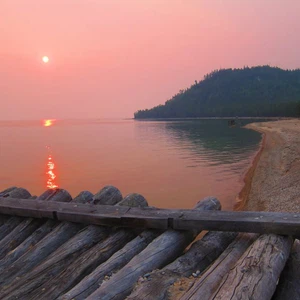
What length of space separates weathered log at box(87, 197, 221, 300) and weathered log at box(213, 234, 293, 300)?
891 millimetres

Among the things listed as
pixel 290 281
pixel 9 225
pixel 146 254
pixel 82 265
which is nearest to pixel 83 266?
pixel 82 265

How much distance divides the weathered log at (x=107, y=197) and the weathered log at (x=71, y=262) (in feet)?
2.71

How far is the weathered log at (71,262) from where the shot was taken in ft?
11.3

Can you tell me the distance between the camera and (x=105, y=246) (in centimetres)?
400

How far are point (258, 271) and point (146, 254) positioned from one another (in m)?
1.27

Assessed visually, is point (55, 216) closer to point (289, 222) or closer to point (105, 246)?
point (105, 246)

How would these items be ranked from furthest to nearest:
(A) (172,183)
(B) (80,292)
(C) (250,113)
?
(C) (250,113), (A) (172,183), (B) (80,292)

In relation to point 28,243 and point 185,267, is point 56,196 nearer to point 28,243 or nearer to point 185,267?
point 28,243

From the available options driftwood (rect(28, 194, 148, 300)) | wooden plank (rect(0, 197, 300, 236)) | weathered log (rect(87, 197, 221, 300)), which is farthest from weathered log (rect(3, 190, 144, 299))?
weathered log (rect(87, 197, 221, 300))

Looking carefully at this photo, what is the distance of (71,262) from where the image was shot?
387 cm

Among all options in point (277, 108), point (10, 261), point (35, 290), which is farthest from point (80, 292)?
point (277, 108)

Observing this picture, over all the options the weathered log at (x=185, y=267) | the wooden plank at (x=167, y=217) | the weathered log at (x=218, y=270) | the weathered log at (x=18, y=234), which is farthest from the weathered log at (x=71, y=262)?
the weathered log at (x=218, y=270)

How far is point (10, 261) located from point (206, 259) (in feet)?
9.14

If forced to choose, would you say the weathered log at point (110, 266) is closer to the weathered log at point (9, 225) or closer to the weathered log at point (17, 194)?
the weathered log at point (9, 225)
